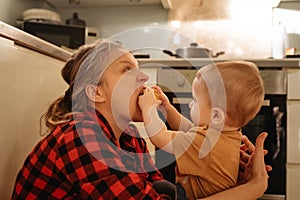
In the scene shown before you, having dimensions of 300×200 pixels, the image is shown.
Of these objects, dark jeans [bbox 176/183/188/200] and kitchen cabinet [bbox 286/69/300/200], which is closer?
dark jeans [bbox 176/183/188/200]

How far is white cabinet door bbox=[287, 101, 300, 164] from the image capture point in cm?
179

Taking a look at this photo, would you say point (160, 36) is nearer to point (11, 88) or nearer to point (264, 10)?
point (264, 10)

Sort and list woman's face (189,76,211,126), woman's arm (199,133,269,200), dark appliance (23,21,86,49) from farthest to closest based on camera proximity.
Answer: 1. dark appliance (23,21,86,49)
2. woman's face (189,76,211,126)
3. woman's arm (199,133,269,200)

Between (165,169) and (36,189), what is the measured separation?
2.57 feet

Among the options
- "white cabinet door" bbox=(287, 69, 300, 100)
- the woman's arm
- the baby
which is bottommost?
the woman's arm

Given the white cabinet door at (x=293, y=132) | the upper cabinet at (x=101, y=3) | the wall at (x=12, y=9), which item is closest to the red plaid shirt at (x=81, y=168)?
the white cabinet door at (x=293, y=132)

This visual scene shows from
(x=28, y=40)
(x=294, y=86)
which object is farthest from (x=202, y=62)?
(x=28, y=40)

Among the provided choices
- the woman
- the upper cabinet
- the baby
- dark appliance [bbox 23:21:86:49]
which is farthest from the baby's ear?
Answer: the upper cabinet

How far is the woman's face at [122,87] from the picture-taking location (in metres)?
0.82

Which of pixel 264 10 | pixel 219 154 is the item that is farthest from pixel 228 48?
pixel 219 154

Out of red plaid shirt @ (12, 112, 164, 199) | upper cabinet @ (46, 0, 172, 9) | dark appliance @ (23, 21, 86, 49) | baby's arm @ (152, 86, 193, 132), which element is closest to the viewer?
red plaid shirt @ (12, 112, 164, 199)

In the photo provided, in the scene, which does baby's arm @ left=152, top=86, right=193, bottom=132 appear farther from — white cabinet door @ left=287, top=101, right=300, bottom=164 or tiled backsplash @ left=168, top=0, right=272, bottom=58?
tiled backsplash @ left=168, top=0, right=272, bottom=58

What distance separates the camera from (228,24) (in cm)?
238

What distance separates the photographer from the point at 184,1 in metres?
2.45
